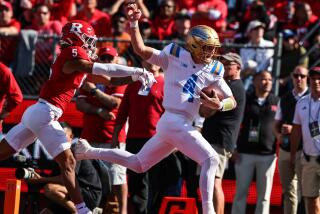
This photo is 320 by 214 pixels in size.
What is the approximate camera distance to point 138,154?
9.17 m

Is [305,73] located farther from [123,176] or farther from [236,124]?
[123,176]

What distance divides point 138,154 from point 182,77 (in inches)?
35.9

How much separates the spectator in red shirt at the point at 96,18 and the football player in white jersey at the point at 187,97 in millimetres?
5063

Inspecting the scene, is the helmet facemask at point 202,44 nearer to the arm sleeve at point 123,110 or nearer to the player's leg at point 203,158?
the player's leg at point 203,158

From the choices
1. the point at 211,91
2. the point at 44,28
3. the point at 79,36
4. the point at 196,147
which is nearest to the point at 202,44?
the point at 211,91

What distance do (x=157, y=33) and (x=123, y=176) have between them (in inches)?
139

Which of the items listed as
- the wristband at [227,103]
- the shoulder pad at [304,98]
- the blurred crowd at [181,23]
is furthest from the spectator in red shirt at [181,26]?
the wristband at [227,103]

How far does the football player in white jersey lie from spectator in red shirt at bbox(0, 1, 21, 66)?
4.61m

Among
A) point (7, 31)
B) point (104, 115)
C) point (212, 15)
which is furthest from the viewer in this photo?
point (212, 15)

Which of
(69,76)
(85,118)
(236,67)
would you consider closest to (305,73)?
(236,67)

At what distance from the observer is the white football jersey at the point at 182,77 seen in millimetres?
8961

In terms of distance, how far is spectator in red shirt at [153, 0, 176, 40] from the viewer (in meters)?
14.2

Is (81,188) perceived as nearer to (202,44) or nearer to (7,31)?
(202,44)

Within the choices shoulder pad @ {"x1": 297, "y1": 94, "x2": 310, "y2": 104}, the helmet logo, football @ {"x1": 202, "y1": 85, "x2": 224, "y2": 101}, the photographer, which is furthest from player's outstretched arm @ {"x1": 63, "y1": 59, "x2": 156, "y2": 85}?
shoulder pad @ {"x1": 297, "y1": 94, "x2": 310, "y2": 104}
